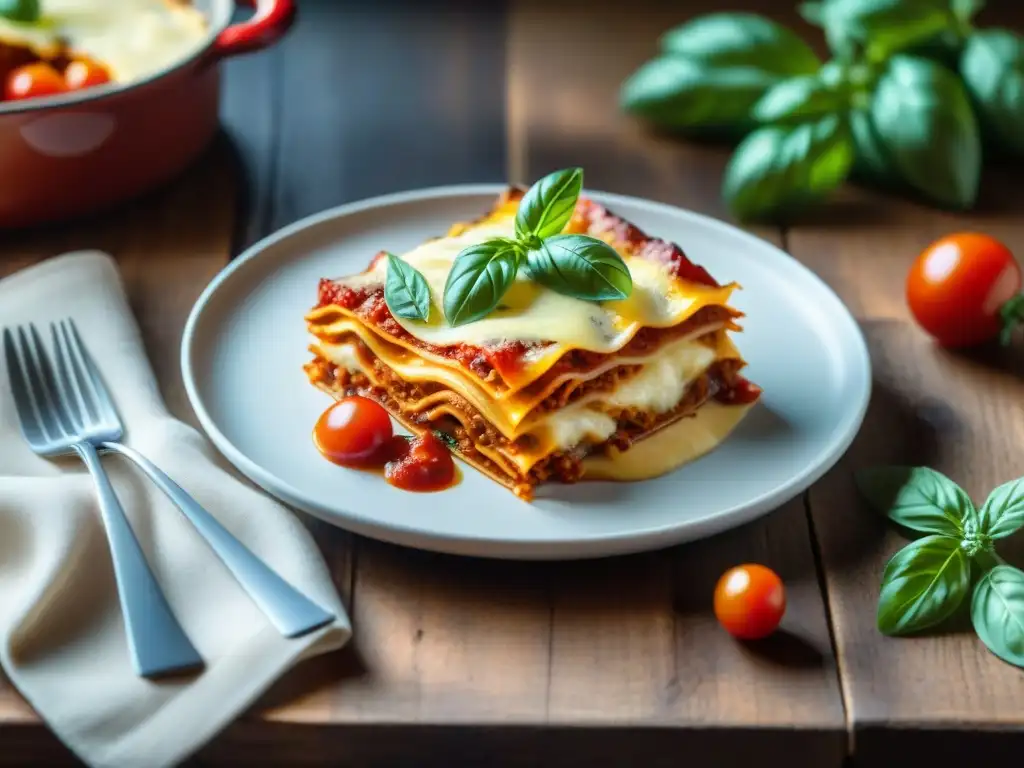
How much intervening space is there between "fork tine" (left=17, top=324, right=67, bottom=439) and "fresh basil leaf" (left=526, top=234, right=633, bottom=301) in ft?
2.50

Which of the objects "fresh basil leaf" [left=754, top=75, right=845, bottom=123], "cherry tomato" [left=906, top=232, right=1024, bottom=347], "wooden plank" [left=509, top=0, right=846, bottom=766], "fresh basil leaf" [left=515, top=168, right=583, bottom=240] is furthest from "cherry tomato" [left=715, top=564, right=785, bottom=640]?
"fresh basil leaf" [left=754, top=75, right=845, bottom=123]

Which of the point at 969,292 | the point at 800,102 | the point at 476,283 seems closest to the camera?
the point at 476,283

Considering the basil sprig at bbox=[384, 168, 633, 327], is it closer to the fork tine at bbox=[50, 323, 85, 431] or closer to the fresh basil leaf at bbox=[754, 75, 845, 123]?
the fork tine at bbox=[50, 323, 85, 431]

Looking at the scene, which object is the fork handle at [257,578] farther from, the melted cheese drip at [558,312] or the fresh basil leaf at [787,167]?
the fresh basil leaf at [787,167]

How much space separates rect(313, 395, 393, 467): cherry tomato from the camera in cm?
192

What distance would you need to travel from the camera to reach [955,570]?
5.74ft

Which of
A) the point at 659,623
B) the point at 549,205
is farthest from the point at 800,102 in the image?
the point at 659,623

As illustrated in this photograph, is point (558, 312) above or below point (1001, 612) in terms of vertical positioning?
above

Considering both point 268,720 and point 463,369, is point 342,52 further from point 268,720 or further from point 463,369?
point 268,720

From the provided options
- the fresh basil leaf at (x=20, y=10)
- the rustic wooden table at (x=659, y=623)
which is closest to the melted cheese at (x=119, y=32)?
the fresh basil leaf at (x=20, y=10)

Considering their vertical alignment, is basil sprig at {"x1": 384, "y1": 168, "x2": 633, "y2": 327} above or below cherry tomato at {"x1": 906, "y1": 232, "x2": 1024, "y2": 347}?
above

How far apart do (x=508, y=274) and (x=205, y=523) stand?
1.78 ft

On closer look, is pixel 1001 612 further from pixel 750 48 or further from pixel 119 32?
pixel 119 32

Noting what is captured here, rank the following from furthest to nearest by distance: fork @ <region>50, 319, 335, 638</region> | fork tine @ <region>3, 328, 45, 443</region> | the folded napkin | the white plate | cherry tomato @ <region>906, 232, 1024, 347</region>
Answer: cherry tomato @ <region>906, 232, 1024, 347</region>, fork tine @ <region>3, 328, 45, 443</region>, the white plate, fork @ <region>50, 319, 335, 638</region>, the folded napkin
